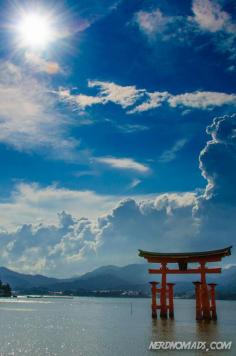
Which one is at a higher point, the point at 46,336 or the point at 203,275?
the point at 203,275

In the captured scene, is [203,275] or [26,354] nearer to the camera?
[26,354]

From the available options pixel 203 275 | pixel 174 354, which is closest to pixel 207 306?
pixel 203 275

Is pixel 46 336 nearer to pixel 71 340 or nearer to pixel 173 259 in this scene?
pixel 71 340

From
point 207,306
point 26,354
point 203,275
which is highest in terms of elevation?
point 203,275

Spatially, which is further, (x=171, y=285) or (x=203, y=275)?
(x=171, y=285)

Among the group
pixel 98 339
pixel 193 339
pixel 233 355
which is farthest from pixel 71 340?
pixel 233 355

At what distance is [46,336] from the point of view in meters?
32.0

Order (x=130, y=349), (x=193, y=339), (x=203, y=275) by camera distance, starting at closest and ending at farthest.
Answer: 1. (x=130, y=349)
2. (x=193, y=339)
3. (x=203, y=275)

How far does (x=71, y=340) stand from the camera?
97.7 feet

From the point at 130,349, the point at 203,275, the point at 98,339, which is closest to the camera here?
the point at 130,349

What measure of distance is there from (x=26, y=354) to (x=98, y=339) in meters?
8.57

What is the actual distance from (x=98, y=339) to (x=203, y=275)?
45.9 feet

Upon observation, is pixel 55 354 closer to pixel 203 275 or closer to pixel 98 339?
pixel 98 339

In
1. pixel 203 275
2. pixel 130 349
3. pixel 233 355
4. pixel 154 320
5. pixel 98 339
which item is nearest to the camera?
pixel 233 355
